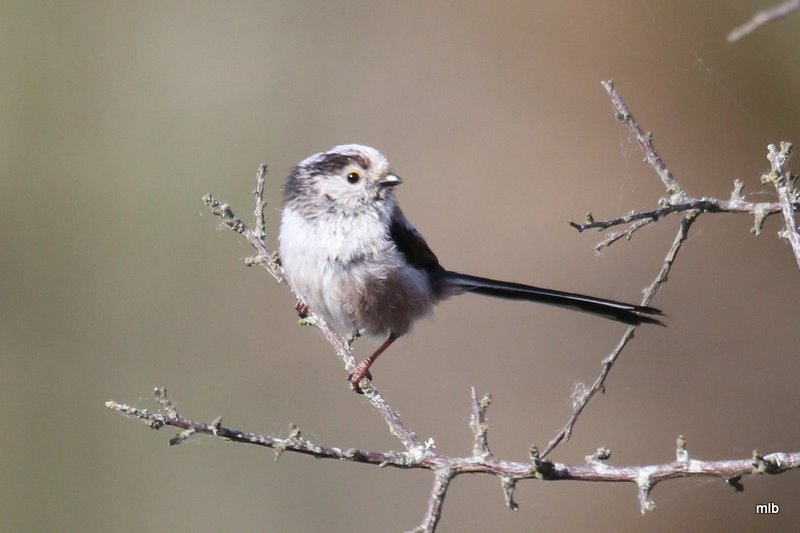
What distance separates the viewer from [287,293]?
702cm

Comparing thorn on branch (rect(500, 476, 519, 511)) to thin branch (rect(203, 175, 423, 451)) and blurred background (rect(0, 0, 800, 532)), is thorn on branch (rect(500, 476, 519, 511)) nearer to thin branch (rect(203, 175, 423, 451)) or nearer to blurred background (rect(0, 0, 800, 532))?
thin branch (rect(203, 175, 423, 451))

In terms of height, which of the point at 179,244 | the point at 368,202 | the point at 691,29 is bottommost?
the point at 368,202

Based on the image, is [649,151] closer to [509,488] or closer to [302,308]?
[509,488]

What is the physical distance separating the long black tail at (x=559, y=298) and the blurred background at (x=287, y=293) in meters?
0.62

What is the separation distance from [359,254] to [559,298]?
97 centimetres

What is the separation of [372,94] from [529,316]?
7.51 ft

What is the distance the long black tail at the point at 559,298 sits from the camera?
3.57 m

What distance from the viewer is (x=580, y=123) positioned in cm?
665

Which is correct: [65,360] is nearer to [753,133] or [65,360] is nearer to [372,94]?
[372,94]

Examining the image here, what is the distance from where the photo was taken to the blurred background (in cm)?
613

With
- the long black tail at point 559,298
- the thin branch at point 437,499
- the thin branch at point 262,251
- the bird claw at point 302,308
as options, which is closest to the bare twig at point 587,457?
the thin branch at point 437,499

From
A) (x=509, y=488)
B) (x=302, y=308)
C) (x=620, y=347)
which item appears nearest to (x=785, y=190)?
(x=620, y=347)

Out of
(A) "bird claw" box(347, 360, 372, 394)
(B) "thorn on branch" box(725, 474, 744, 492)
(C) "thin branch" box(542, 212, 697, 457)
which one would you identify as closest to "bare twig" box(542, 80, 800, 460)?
(C) "thin branch" box(542, 212, 697, 457)

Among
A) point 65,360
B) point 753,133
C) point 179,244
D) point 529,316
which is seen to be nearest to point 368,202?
Answer: point 529,316
